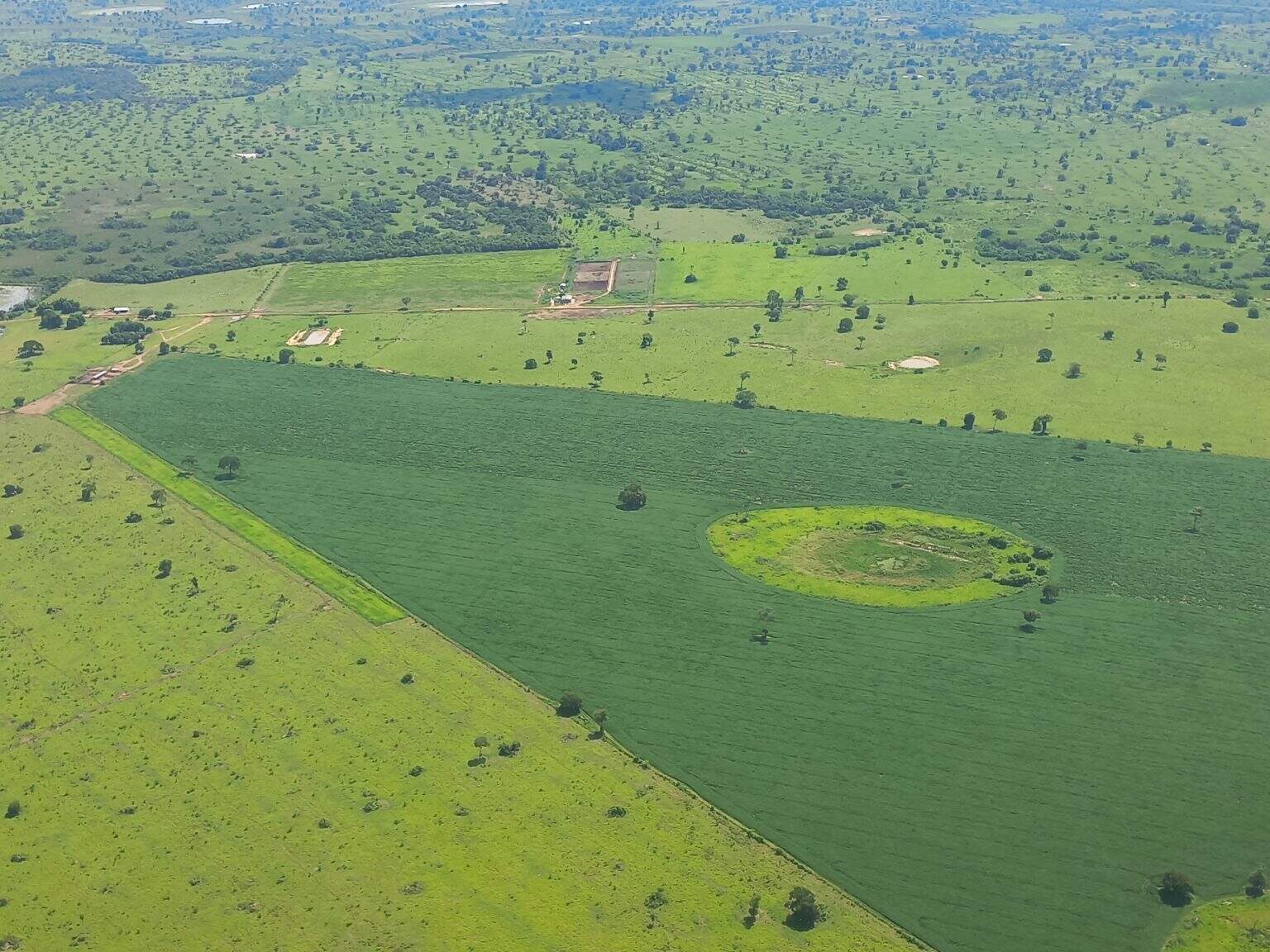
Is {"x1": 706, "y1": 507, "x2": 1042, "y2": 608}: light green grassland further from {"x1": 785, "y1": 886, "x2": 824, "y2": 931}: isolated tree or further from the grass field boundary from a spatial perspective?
{"x1": 785, "y1": 886, "x2": 824, "y2": 931}: isolated tree

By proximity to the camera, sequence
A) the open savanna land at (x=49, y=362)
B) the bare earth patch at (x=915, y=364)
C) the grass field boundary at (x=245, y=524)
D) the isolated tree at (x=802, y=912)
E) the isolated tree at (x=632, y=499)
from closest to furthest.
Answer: the isolated tree at (x=802, y=912) → the grass field boundary at (x=245, y=524) → the isolated tree at (x=632, y=499) → the open savanna land at (x=49, y=362) → the bare earth patch at (x=915, y=364)

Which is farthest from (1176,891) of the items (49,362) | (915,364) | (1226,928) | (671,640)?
(49,362)

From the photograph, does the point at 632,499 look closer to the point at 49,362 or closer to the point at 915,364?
the point at 915,364

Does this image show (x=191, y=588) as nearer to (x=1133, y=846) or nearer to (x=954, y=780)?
(x=954, y=780)

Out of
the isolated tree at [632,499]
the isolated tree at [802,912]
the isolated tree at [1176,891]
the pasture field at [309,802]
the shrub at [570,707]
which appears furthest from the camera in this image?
the isolated tree at [632,499]

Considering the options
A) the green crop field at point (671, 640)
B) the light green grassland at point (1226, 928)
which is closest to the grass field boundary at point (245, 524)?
the green crop field at point (671, 640)

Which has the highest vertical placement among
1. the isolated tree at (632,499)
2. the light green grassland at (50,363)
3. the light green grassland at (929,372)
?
the light green grassland at (929,372)

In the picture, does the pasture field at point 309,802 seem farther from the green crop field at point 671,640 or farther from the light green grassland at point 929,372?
the light green grassland at point 929,372
